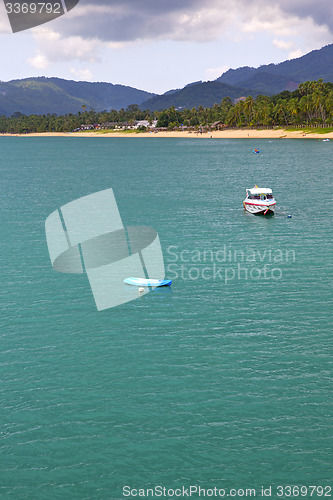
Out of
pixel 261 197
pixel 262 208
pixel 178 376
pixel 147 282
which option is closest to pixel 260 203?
pixel 262 208

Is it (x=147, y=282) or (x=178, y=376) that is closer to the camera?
(x=178, y=376)

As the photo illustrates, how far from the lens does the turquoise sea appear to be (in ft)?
90.1

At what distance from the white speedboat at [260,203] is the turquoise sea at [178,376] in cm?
1477

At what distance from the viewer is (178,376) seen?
36312 millimetres

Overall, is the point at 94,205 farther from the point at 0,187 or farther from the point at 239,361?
the point at 239,361

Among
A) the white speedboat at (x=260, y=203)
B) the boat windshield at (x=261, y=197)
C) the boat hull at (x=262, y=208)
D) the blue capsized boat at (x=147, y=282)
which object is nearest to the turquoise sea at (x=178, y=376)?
the blue capsized boat at (x=147, y=282)

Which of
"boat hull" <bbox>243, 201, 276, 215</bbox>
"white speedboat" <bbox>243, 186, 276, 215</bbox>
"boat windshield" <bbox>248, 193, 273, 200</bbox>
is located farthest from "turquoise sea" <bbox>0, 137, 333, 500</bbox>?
"boat windshield" <bbox>248, 193, 273, 200</bbox>

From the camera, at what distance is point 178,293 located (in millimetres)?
52562

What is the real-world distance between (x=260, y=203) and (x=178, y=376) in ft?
189

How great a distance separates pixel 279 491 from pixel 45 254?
49578 mm

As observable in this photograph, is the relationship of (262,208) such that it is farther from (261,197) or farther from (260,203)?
(261,197)

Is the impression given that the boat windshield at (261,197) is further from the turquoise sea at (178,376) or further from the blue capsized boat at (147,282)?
the blue capsized boat at (147,282)

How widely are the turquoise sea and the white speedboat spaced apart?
581 inches

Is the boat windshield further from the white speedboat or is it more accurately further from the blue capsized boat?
the blue capsized boat
